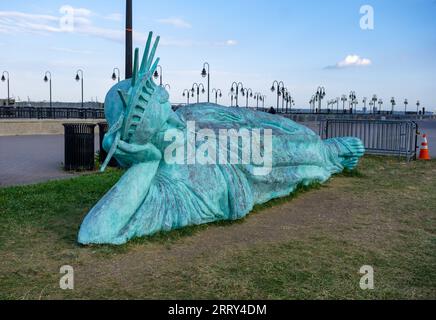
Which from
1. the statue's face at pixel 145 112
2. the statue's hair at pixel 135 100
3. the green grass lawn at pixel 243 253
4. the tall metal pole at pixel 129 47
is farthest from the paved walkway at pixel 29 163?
the statue's hair at pixel 135 100

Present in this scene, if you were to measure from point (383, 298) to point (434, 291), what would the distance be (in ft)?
1.67

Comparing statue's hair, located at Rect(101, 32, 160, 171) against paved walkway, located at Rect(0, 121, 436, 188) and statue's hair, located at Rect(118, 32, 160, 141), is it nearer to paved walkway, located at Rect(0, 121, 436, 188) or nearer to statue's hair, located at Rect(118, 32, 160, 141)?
statue's hair, located at Rect(118, 32, 160, 141)

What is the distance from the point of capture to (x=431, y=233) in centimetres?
584

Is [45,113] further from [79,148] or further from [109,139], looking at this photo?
[109,139]

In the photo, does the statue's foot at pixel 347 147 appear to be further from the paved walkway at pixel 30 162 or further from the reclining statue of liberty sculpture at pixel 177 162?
the paved walkway at pixel 30 162

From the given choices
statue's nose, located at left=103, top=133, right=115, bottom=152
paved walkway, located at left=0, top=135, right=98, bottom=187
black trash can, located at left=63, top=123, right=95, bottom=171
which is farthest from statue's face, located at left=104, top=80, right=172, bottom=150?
black trash can, located at left=63, top=123, right=95, bottom=171

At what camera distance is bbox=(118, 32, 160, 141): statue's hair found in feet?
16.9

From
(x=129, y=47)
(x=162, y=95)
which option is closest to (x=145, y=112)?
(x=162, y=95)

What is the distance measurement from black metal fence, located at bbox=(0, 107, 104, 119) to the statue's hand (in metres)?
22.7

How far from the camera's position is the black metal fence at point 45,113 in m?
26.5

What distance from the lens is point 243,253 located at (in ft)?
16.3

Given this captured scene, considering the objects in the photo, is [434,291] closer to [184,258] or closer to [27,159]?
[184,258]
